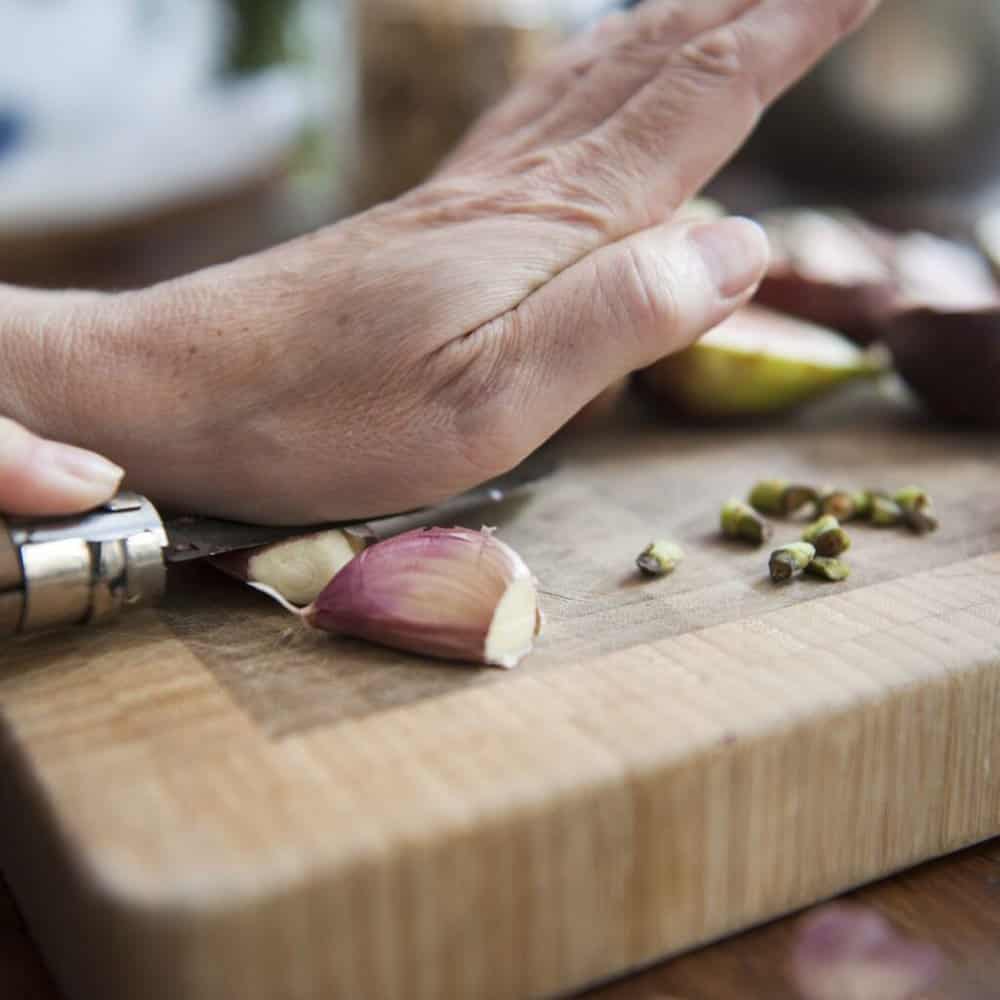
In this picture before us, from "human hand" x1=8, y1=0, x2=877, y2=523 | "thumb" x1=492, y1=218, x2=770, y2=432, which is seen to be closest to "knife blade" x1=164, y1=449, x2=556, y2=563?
"human hand" x1=8, y1=0, x2=877, y2=523

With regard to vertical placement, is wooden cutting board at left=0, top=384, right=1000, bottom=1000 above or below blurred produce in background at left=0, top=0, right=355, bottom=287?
below

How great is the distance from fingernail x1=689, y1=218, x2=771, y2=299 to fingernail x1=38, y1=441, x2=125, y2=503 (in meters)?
0.43

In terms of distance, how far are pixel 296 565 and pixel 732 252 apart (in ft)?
1.25

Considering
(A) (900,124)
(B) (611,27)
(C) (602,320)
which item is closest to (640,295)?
(C) (602,320)

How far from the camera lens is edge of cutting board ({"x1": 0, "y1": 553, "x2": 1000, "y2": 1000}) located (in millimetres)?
560

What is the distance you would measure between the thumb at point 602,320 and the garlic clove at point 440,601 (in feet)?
0.47

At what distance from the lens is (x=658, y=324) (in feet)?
2.89

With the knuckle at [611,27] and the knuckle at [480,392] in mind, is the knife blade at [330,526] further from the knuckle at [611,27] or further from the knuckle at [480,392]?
the knuckle at [611,27]

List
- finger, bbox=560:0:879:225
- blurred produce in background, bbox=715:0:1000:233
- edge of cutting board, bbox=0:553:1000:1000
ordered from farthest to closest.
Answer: blurred produce in background, bbox=715:0:1000:233
finger, bbox=560:0:879:225
edge of cutting board, bbox=0:553:1000:1000

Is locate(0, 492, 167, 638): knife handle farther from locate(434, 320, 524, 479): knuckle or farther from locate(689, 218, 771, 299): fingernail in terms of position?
locate(689, 218, 771, 299): fingernail

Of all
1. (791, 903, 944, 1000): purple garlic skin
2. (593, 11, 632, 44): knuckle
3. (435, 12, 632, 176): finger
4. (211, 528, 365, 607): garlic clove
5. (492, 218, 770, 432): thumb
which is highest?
(593, 11, 632, 44): knuckle

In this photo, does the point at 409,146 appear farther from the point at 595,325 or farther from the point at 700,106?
the point at 595,325

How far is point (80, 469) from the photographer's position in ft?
2.39

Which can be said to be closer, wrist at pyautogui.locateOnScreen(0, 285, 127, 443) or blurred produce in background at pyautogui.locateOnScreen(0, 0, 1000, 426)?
wrist at pyautogui.locateOnScreen(0, 285, 127, 443)
